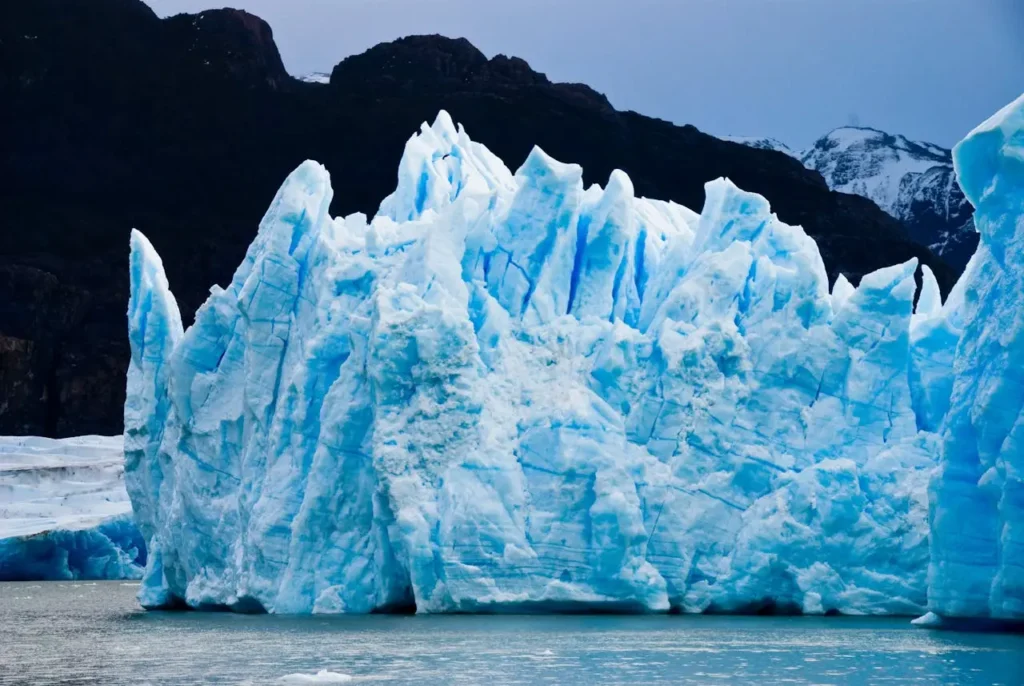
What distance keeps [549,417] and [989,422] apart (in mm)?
6239

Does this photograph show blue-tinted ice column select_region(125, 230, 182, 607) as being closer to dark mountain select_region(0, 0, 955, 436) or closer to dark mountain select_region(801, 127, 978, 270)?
dark mountain select_region(0, 0, 955, 436)

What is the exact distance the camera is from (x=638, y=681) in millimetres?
14023

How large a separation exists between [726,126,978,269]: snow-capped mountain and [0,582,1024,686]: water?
46.3 metres

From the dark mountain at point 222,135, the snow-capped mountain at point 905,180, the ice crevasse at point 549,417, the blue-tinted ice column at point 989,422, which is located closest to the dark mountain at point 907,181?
the snow-capped mountain at point 905,180

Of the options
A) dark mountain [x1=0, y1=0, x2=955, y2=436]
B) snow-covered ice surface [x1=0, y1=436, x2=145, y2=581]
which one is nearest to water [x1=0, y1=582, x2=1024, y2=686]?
snow-covered ice surface [x1=0, y1=436, x2=145, y2=581]

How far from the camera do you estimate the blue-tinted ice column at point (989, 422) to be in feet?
55.1

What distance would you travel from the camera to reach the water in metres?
14.5

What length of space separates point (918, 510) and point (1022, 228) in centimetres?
449

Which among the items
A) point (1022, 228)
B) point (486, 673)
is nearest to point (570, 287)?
point (1022, 228)

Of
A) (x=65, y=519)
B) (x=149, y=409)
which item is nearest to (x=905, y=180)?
(x=65, y=519)

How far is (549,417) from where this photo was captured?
21.2m

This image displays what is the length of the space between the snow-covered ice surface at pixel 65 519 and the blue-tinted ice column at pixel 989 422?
941 inches

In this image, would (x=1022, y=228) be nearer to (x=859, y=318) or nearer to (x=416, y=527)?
(x=859, y=318)

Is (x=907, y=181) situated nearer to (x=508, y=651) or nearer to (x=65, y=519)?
(x=65, y=519)
